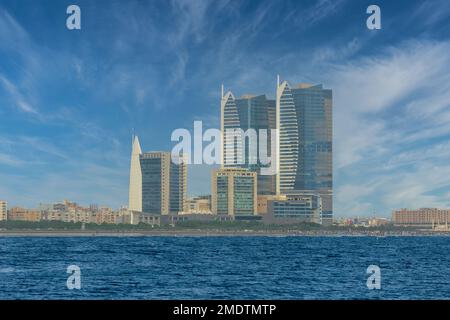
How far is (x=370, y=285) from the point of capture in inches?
2312

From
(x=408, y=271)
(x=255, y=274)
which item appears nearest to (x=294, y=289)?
(x=255, y=274)

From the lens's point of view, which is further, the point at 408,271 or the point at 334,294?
the point at 408,271

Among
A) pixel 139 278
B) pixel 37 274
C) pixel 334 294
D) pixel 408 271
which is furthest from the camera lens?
pixel 408 271
